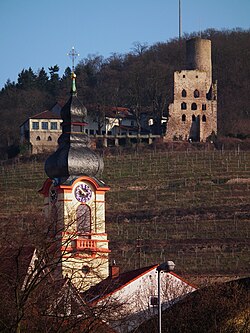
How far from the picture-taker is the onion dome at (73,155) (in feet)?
177

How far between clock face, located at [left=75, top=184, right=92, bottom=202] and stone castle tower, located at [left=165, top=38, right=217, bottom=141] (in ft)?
205

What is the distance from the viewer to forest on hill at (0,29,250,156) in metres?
125

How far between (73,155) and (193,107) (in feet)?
222

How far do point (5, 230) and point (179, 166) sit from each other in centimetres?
6942

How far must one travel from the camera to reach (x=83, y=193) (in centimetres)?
5325

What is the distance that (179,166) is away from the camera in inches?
3969

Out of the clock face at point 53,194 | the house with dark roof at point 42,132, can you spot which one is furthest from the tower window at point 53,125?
the clock face at point 53,194

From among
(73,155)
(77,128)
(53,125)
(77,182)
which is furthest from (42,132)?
(77,182)

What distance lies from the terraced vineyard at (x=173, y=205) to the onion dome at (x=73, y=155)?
12.3 m

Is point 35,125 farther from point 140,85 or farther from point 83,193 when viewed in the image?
point 83,193

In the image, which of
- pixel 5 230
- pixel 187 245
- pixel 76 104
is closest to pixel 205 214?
pixel 187 245

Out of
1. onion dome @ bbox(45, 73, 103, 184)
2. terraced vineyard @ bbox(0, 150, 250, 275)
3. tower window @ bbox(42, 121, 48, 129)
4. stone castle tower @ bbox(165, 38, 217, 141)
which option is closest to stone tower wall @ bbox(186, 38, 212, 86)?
stone castle tower @ bbox(165, 38, 217, 141)

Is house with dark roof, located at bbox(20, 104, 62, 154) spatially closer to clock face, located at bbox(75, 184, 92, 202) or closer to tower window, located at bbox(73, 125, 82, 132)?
tower window, located at bbox(73, 125, 82, 132)

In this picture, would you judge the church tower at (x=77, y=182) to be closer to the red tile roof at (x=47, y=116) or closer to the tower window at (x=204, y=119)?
the red tile roof at (x=47, y=116)
